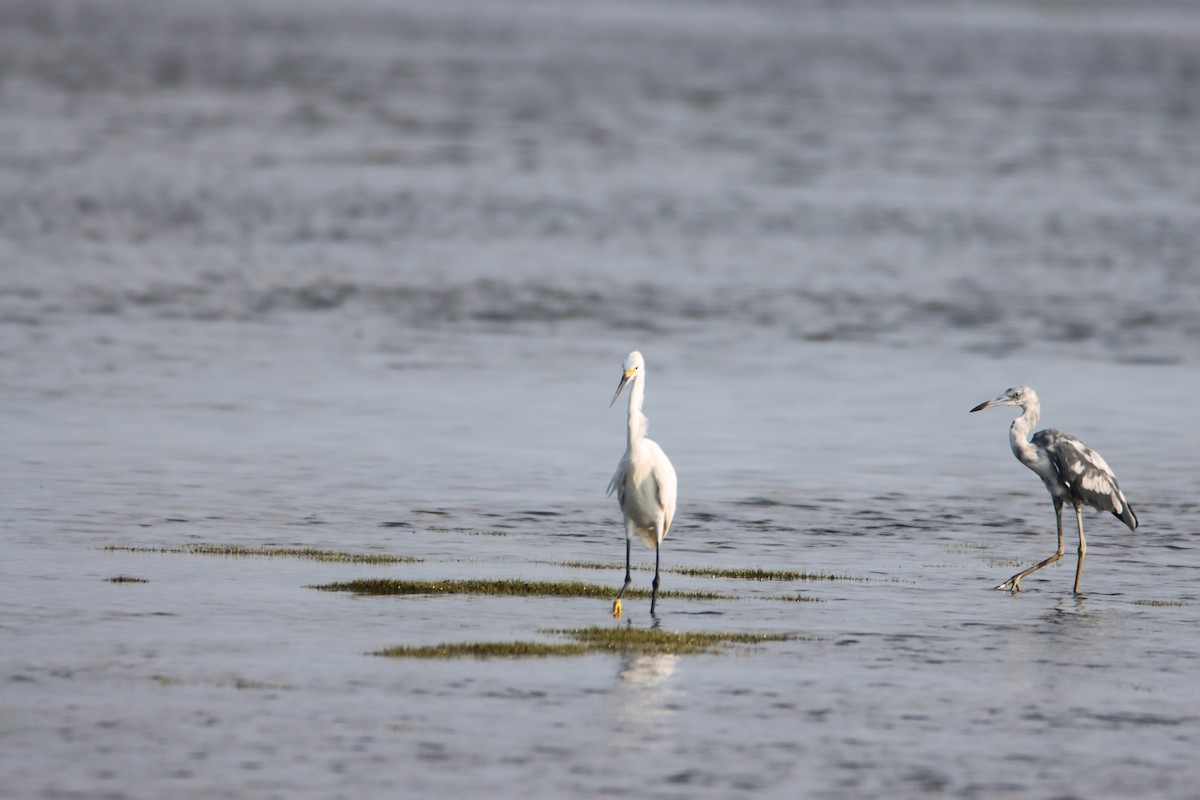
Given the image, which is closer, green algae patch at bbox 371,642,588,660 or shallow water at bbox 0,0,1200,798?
shallow water at bbox 0,0,1200,798

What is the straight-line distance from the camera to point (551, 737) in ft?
40.9

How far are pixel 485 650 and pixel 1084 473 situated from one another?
20.8 ft

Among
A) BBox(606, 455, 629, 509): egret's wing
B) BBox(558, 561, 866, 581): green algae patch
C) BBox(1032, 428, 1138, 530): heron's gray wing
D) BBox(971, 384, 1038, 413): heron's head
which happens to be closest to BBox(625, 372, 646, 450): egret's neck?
BBox(606, 455, 629, 509): egret's wing

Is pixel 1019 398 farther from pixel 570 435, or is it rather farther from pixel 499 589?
pixel 570 435

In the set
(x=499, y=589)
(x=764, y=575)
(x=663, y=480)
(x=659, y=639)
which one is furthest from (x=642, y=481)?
(x=764, y=575)

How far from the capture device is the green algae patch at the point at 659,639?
48.3 feet

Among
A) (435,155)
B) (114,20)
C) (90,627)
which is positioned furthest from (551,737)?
(114,20)

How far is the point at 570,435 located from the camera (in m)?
25.8

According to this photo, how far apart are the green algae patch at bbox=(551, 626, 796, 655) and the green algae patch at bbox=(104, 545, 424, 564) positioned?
3.13 metres

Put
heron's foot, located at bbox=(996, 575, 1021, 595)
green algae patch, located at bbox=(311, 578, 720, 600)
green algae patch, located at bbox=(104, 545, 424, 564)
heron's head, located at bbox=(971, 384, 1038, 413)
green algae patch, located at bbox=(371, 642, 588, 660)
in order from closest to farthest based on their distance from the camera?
1. green algae patch, located at bbox=(371, 642, 588, 660)
2. green algae patch, located at bbox=(311, 578, 720, 600)
3. heron's foot, located at bbox=(996, 575, 1021, 595)
4. green algae patch, located at bbox=(104, 545, 424, 564)
5. heron's head, located at bbox=(971, 384, 1038, 413)

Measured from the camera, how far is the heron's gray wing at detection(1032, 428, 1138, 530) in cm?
1781

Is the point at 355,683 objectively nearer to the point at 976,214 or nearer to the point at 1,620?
the point at 1,620

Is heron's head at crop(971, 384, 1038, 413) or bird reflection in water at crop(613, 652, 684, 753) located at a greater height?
heron's head at crop(971, 384, 1038, 413)

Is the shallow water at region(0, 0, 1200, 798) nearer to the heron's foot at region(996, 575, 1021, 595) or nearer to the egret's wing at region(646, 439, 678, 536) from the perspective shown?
the heron's foot at region(996, 575, 1021, 595)
